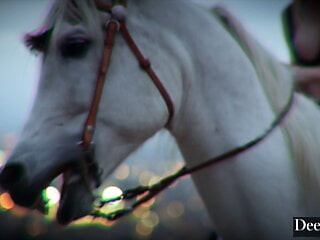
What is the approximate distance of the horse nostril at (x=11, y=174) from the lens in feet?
5.09

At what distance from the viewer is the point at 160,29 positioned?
5.99 ft

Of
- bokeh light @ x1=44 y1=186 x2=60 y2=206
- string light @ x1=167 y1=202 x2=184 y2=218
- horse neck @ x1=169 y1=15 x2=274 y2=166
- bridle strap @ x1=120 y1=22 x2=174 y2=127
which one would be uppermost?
bridle strap @ x1=120 y1=22 x2=174 y2=127

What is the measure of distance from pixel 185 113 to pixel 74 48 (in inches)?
22.1

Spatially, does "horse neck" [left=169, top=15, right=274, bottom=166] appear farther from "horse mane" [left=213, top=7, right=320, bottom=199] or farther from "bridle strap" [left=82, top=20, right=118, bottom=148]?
"bridle strap" [left=82, top=20, right=118, bottom=148]

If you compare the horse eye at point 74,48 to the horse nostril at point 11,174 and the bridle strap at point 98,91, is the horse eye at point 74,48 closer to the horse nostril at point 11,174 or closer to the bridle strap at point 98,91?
the bridle strap at point 98,91

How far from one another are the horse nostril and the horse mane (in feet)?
3.66

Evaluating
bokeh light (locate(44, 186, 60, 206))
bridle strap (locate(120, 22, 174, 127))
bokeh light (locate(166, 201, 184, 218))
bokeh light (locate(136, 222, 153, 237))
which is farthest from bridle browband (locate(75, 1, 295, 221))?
bokeh light (locate(166, 201, 184, 218))

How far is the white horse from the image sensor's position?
1690 millimetres

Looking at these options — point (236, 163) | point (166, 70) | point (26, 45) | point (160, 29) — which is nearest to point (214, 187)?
point (236, 163)

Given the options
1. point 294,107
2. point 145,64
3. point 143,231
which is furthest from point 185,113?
point 143,231

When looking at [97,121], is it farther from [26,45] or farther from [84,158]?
[26,45]

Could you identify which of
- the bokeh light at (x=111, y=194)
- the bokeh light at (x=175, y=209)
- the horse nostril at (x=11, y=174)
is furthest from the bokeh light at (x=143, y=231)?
the horse nostril at (x=11, y=174)

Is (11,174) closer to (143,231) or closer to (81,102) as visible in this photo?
(81,102)

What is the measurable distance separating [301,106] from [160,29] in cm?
77
